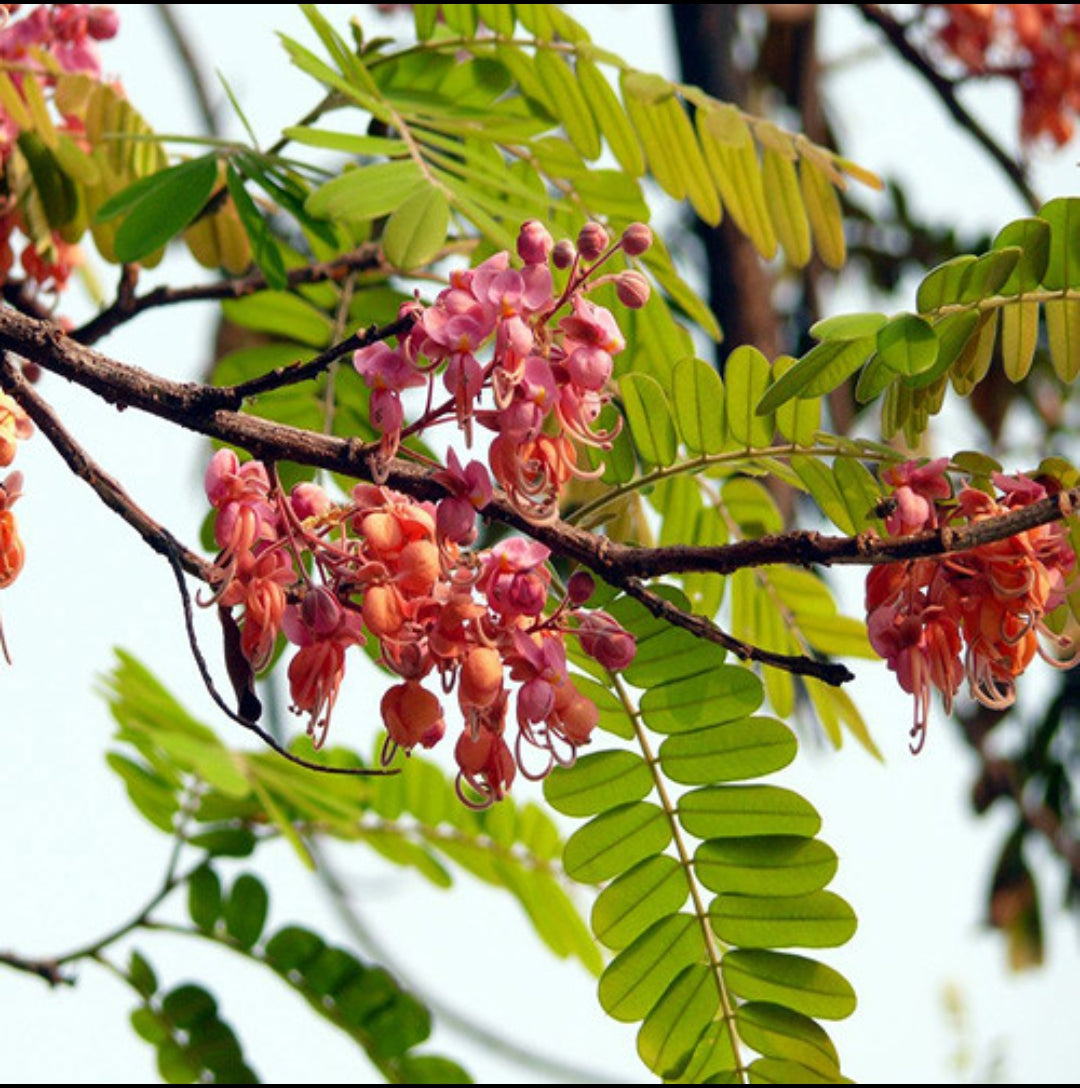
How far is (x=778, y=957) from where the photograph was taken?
1.22 m

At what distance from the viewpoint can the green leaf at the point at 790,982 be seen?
1204mm

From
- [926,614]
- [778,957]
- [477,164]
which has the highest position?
[477,164]

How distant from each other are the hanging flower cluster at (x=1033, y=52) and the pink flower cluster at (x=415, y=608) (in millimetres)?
2320

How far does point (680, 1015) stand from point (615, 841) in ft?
0.45

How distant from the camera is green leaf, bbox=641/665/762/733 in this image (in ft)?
3.91

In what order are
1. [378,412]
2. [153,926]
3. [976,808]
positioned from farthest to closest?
[976,808]
[153,926]
[378,412]

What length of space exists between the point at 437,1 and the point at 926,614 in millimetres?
1052

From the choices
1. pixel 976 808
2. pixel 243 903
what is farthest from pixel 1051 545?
pixel 976 808

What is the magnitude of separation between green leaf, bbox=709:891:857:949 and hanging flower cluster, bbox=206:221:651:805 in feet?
0.90

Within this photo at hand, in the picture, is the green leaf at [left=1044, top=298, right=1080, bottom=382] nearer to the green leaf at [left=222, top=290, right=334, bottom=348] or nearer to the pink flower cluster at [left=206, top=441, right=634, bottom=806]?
the pink flower cluster at [left=206, top=441, right=634, bottom=806]

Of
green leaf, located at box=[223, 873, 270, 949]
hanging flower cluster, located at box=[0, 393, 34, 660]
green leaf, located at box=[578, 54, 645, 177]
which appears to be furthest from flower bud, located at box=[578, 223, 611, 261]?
green leaf, located at box=[223, 873, 270, 949]

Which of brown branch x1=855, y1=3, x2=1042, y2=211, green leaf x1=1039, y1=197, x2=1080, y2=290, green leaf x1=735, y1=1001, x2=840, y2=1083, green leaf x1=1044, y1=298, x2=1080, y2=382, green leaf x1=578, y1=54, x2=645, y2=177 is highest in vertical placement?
brown branch x1=855, y1=3, x2=1042, y2=211

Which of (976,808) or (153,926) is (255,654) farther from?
(976,808)

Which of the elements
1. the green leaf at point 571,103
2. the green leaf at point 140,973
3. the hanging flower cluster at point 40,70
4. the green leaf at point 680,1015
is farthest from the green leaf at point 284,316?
the green leaf at point 680,1015
